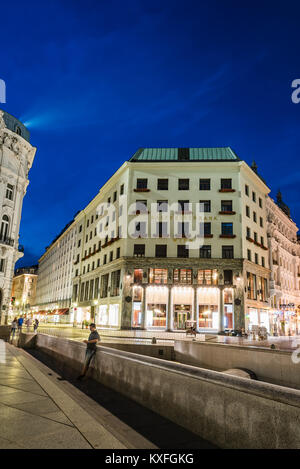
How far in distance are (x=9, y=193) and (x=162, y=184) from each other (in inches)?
763

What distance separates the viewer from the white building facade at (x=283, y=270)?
52.4m

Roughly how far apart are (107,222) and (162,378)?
150ft

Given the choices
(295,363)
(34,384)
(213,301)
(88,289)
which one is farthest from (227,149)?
(34,384)

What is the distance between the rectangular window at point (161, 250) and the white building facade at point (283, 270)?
18876 mm

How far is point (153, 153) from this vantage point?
48562 mm

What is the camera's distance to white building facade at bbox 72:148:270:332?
40.2 metres

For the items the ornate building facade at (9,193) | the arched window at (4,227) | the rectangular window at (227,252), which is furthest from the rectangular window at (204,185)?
the arched window at (4,227)

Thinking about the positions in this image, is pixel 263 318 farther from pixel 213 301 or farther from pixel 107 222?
pixel 107 222

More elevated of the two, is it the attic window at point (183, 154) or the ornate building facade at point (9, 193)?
the attic window at point (183, 154)

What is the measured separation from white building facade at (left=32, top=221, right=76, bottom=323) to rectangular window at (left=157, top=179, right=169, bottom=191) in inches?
1234

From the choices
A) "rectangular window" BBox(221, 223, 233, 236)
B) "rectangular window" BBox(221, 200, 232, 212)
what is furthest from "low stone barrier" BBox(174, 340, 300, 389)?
"rectangular window" BBox(221, 200, 232, 212)

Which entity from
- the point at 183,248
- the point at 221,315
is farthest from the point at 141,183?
the point at 221,315

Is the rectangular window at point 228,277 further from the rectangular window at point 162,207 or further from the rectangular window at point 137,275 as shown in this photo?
the rectangular window at point 162,207

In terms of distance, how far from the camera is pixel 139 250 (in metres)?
42.6
